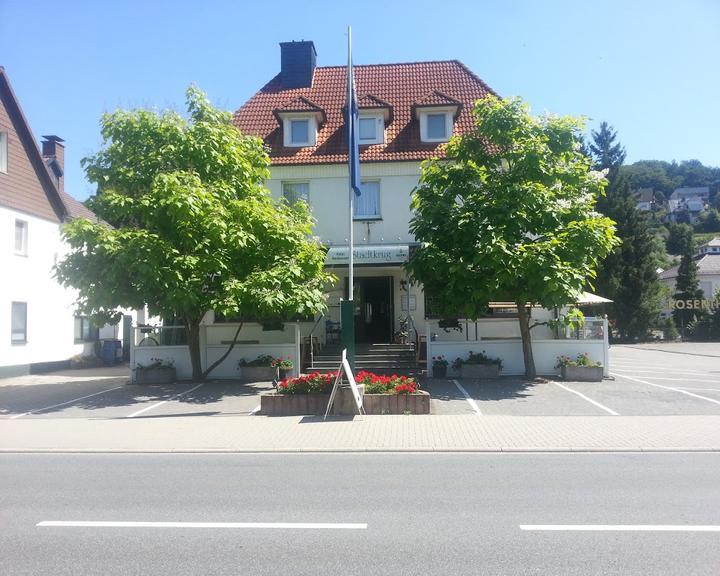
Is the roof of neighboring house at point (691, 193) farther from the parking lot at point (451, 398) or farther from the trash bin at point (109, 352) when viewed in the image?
the trash bin at point (109, 352)

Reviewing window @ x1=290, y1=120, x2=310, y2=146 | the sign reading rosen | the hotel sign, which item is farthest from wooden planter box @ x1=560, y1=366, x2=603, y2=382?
the sign reading rosen

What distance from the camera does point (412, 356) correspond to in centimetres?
1986

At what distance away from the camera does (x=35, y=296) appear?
22812mm

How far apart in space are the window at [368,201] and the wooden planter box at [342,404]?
1105 centimetres

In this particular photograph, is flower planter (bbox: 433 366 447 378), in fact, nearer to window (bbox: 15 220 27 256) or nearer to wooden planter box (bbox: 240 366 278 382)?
wooden planter box (bbox: 240 366 278 382)

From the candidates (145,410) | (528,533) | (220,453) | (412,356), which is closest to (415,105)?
(412,356)

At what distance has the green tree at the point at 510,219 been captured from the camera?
15273mm

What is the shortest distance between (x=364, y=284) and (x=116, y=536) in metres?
18.2

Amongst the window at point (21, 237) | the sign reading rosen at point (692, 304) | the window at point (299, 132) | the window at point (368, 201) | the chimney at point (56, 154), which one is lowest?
the sign reading rosen at point (692, 304)

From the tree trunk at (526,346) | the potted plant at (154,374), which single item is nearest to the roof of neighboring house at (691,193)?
the tree trunk at (526,346)

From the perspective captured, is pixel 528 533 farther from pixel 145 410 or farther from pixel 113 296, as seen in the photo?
pixel 113 296

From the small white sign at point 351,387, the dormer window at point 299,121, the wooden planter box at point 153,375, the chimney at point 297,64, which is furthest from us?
the chimney at point 297,64

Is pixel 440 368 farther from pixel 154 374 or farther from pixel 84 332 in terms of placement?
pixel 84 332

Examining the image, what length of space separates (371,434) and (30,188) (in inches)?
747
